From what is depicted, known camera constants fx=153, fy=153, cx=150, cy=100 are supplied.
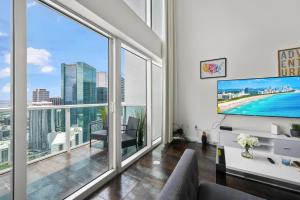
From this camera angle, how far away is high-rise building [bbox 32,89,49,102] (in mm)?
1530

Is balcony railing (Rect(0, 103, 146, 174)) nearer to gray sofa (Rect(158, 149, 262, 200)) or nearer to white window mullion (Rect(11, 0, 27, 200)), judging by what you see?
white window mullion (Rect(11, 0, 27, 200))

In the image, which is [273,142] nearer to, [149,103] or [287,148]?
[287,148]

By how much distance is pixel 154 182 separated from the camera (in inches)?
80.7

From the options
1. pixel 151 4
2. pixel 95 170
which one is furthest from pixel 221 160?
pixel 151 4

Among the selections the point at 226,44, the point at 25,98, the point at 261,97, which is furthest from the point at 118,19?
the point at 261,97

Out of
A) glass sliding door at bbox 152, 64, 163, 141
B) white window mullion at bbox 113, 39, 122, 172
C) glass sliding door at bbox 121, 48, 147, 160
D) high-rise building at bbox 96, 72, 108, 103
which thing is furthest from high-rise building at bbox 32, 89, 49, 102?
glass sliding door at bbox 152, 64, 163, 141

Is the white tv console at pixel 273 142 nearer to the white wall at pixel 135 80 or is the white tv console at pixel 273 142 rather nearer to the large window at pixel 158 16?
the white wall at pixel 135 80

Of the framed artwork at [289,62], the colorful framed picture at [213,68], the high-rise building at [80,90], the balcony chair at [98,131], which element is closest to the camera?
the high-rise building at [80,90]

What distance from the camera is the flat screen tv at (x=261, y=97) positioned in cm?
278

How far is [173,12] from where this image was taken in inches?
157

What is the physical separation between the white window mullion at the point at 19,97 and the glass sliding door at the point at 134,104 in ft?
5.34

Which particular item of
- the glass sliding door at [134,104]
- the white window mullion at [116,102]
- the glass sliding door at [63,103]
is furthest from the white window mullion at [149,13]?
the glass sliding door at [63,103]

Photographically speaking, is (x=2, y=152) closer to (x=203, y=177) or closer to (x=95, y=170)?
(x=95, y=170)

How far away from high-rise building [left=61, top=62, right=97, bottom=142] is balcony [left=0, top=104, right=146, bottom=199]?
1cm
